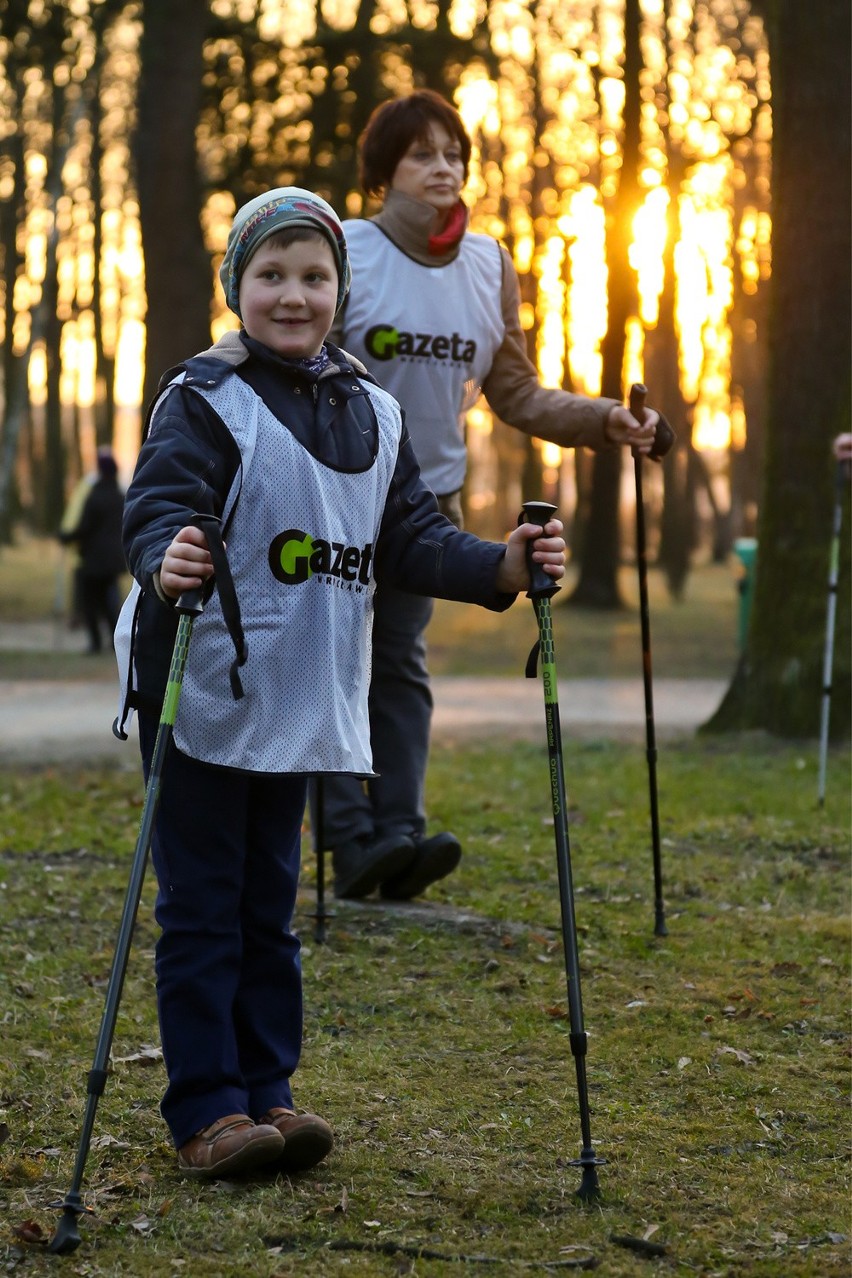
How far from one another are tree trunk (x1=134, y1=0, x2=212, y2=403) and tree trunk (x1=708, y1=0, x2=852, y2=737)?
560cm

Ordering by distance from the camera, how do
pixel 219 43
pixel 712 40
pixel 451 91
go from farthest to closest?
pixel 712 40 → pixel 451 91 → pixel 219 43

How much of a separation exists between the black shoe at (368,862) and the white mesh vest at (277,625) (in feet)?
6.77

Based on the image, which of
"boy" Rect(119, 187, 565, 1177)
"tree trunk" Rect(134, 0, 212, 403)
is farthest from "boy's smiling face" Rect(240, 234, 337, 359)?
"tree trunk" Rect(134, 0, 212, 403)

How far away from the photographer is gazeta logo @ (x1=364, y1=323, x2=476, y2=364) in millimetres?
5473

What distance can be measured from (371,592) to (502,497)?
55.5 metres

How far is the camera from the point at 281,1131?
3.52m

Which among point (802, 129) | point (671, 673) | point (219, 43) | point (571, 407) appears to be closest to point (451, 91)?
point (219, 43)

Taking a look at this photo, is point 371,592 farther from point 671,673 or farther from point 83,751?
point 671,673

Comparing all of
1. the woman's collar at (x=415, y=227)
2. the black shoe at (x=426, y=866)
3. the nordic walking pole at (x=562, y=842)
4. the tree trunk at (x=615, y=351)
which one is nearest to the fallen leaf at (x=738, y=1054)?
the nordic walking pole at (x=562, y=842)

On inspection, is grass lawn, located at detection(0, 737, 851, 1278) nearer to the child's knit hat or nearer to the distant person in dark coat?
the child's knit hat

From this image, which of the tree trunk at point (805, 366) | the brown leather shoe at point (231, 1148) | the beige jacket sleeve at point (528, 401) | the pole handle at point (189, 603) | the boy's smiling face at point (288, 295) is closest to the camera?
the pole handle at point (189, 603)

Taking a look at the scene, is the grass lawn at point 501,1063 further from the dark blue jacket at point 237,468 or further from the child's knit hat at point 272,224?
the child's knit hat at point 272,224

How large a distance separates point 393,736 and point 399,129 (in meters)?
1.88

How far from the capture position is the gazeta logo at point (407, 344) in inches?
215
